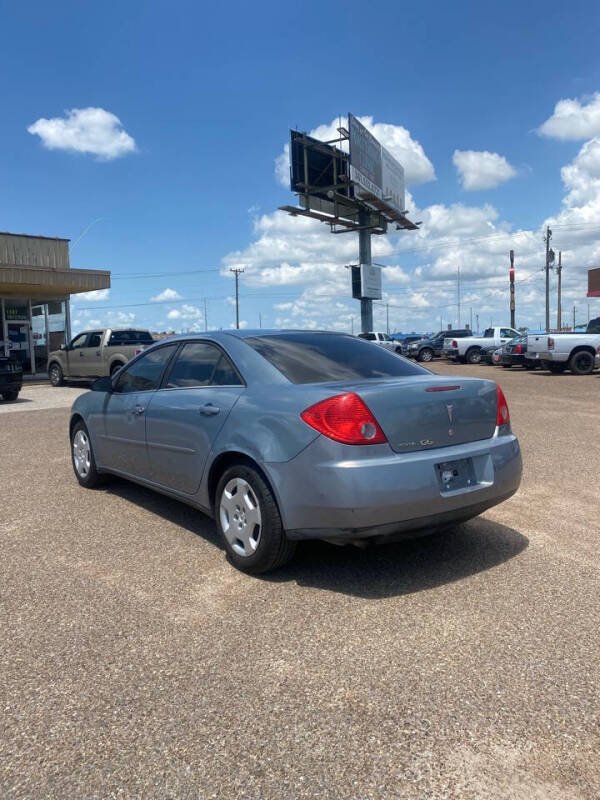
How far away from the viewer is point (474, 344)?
31656 mm

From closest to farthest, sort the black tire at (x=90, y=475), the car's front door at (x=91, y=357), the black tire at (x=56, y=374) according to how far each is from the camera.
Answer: the black tire at (x=90, y=475) < the car's front door at (x=91, y=357) < the black tire at (x=56, y=374)

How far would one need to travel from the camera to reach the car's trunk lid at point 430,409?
3.46 metres

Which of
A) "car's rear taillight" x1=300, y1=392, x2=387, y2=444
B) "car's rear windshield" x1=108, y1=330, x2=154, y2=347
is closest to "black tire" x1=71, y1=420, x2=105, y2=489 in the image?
"car's rear taillight" x1=300, y1=392, x2=387, y2=444

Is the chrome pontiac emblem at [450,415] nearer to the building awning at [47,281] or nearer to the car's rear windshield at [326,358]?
the car's rear windshield at [326,358]

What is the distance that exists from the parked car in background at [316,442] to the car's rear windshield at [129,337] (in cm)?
1294

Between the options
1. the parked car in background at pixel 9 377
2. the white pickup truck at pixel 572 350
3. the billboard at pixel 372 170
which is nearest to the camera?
the parked car in background at pixel 9 377

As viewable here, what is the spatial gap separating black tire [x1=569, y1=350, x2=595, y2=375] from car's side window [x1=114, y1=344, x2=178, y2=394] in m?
18.2

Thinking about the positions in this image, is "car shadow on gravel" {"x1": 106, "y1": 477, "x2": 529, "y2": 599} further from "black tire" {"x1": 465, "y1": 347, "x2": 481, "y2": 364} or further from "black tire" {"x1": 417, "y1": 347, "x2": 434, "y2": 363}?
"black tire" {"x1": 417, "y1": 347, "x2": 434, "y2": 363}

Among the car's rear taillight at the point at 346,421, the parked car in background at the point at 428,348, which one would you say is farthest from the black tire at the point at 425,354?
the car's rear taillight at the point at 346,421

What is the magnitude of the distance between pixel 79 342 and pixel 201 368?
14.8m

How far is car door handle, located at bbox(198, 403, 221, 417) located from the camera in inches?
160

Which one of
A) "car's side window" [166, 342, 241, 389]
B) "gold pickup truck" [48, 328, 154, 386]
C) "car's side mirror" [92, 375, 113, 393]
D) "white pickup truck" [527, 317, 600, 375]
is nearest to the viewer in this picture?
"car's side window" [166, 342, 241, 389]

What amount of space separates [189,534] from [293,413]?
1629 millimetres

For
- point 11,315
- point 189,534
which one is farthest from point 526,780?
point 11,315
